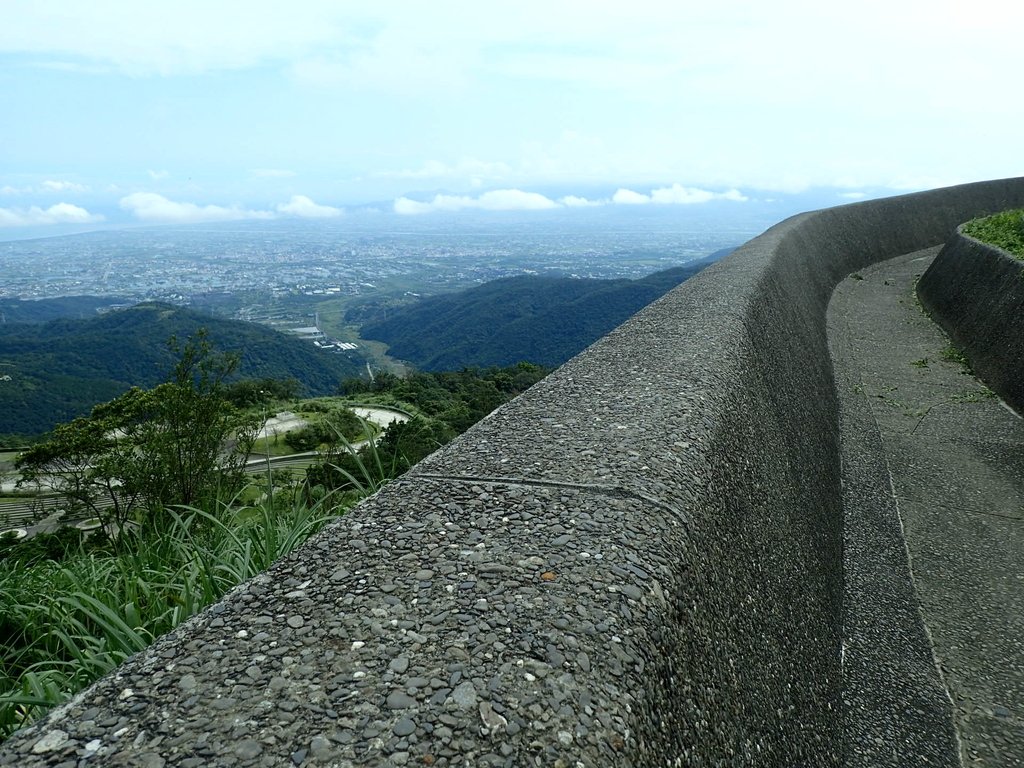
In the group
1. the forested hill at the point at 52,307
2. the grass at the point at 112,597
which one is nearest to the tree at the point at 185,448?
the grass at the point at 112,597

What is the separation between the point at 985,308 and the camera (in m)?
7.74

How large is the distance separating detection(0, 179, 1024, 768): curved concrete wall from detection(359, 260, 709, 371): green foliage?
57677mm

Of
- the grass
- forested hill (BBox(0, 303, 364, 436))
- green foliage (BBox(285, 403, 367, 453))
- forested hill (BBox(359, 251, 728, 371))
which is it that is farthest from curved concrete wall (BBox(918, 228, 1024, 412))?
forested hill (BBox(0, 303, 364, 436))

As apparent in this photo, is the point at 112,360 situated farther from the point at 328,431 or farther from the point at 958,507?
the point at 958,507

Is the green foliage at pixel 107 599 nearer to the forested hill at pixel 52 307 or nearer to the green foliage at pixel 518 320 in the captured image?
the green foliage at pixel 518 320

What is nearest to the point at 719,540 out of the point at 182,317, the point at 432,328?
the point at 182,317

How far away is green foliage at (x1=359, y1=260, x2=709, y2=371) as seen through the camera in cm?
7488

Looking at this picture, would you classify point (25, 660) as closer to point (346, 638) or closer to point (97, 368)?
point (346, 638)

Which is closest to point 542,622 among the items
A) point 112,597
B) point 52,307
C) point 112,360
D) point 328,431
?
point 112,597

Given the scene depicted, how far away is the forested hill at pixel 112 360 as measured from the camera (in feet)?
185

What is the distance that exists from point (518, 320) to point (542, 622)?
287ft

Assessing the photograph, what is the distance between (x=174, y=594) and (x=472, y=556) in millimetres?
1462

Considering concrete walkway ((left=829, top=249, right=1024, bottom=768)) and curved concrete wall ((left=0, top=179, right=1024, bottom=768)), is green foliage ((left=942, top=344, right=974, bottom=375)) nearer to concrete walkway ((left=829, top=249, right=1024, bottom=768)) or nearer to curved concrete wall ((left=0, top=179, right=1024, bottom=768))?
concrete walkway ((left=829, top=249, right=1024, bottom=768))

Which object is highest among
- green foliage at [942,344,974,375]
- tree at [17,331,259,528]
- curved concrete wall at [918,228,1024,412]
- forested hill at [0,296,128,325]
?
curved concrete wall at [918,228,1024,412]
